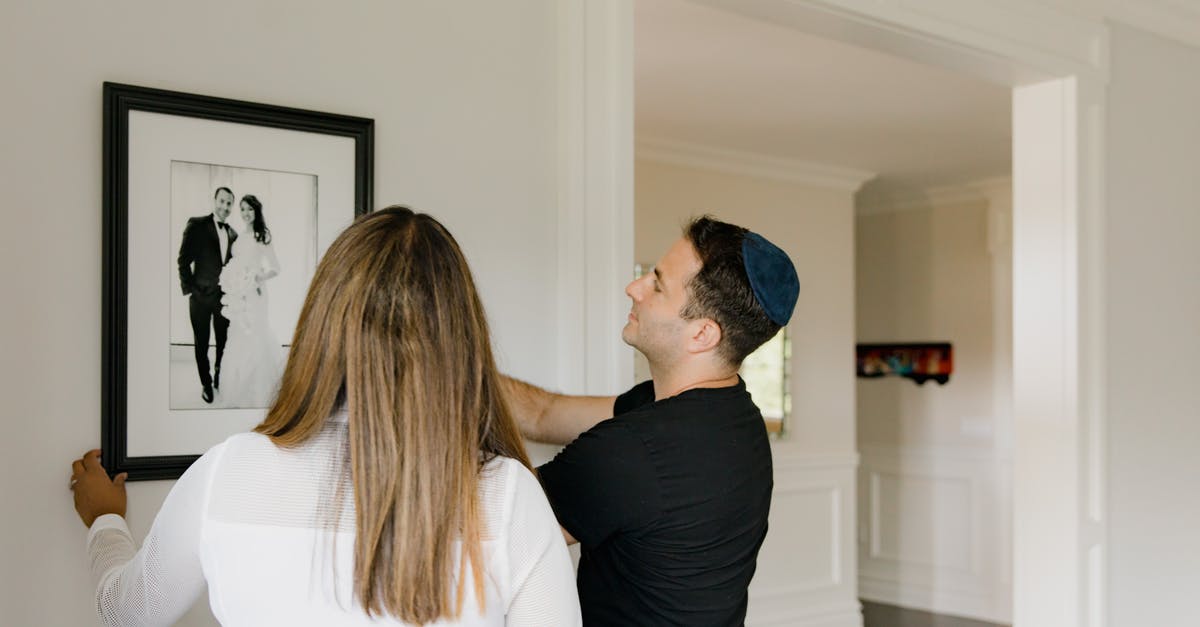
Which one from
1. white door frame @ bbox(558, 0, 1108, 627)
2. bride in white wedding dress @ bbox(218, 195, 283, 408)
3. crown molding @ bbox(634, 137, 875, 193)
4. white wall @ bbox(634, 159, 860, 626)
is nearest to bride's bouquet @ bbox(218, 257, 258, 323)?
bride in white wedding dress @ bbox(218, 195, 283, 408)

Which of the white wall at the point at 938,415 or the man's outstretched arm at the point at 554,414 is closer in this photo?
the man's outstretched arm at the point at 554,414

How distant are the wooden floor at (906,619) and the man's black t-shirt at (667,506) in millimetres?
5273

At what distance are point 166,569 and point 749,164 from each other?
198 inches

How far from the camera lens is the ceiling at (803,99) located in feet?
12.1

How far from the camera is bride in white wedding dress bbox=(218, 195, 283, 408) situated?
1.66 metres

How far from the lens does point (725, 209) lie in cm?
593

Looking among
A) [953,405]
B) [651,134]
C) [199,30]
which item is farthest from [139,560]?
[953,405]

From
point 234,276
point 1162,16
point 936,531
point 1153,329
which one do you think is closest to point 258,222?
point 234,276

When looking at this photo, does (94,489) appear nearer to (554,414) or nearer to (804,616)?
(554,414)

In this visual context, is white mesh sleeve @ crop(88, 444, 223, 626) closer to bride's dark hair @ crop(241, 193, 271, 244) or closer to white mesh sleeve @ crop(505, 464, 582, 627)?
white mesh sleeve @ crop(505, 464, 582, 627)

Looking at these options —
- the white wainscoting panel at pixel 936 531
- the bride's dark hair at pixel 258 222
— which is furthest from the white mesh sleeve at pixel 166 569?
the white wainscoting panel at pixel 936 531

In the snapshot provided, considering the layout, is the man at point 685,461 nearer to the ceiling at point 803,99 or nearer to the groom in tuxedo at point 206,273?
the groom in tuxedo at point 206,273

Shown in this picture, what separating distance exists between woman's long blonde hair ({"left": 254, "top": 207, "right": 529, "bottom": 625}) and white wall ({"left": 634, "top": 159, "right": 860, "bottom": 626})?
461cm

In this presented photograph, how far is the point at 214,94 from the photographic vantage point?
1.66m
